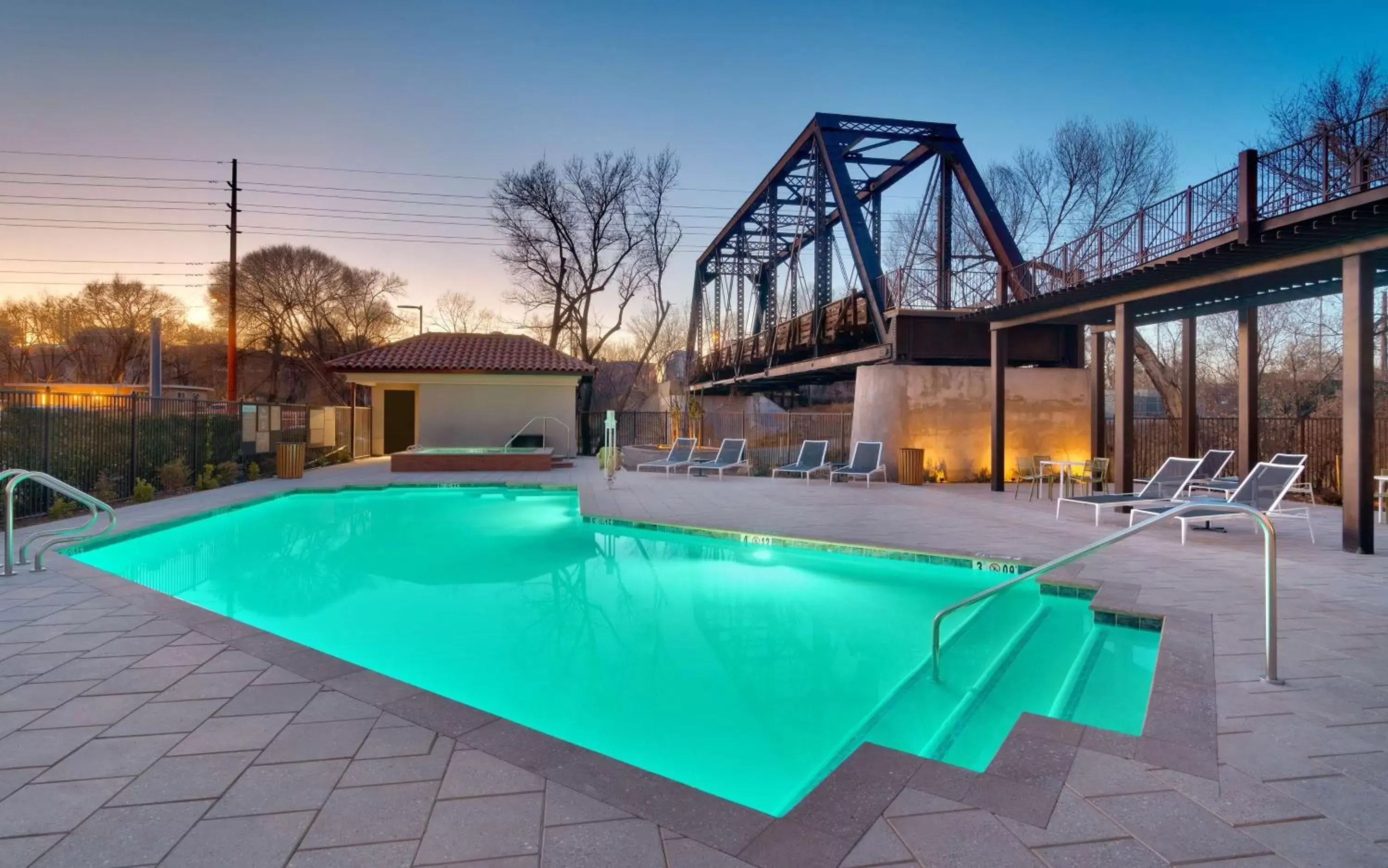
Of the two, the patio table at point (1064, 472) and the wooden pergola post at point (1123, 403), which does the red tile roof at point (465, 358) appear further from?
the wooden pergola post at point (1123, 403)

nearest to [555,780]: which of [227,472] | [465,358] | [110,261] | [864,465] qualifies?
[864,465]

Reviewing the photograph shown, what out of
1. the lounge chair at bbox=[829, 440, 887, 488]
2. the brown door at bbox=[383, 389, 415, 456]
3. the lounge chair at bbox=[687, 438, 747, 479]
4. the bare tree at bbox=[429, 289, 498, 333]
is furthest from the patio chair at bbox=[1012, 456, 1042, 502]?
the bare tree at bbox=[429, 289, 498, 333]

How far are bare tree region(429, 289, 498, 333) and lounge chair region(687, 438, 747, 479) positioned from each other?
2217 cm

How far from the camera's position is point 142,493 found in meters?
9.35

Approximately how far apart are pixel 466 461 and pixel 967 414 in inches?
397

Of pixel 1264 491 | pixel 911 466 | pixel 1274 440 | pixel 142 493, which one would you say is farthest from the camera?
pixel 1274 440

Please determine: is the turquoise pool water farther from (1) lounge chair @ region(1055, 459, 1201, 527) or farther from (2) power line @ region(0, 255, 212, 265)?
(2) power line @ region(0, 255, 212, 265)

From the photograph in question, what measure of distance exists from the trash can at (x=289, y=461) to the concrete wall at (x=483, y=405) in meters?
4.25

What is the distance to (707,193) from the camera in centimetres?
2562

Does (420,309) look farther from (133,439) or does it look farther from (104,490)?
(104,490)

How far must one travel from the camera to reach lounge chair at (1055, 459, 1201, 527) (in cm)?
748

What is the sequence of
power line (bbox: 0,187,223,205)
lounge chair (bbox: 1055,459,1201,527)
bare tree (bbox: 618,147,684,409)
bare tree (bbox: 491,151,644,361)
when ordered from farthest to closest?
bare tree (bbox: 618,147,684,409)
bare tree (bbox: 491,151,644,361)
power line (bbox: 0,187,223,205)
lounge chair (bbox: 1055,459,1201,527)

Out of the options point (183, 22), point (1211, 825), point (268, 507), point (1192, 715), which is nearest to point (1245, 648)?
point (1192, 715)

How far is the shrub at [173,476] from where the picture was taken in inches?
406
